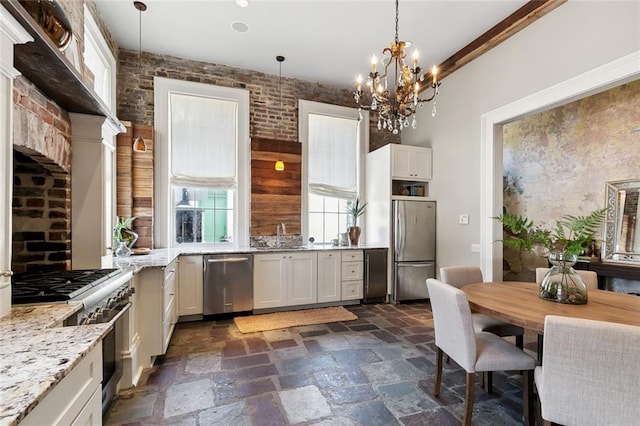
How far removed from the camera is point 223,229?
462 cm

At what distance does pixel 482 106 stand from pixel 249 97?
3365mm

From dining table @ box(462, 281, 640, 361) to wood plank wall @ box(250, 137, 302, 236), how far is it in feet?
9.95

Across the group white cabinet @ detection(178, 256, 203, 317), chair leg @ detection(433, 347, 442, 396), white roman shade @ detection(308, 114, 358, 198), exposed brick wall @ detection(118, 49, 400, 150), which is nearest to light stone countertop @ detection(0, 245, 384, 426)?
chair leg @ detection(433, 347, 442, 396)

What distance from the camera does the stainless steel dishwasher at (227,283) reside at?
3.82 metres

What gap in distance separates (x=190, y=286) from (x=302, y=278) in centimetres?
147

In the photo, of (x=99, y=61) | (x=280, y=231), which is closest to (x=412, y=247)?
(x=280, y=231)

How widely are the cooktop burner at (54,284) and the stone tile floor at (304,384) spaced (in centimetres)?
91

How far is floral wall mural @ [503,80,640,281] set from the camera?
3.85 m

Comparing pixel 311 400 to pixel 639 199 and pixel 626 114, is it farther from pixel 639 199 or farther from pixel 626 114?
pixel 626 114

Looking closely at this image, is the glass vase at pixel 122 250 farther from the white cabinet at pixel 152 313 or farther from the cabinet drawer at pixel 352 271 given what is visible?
the cabinet drawer at pixel 352 271

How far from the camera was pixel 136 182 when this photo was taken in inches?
157

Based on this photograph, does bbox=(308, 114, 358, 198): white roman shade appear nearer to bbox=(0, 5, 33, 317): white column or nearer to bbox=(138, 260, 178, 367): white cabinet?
bbox=(138, 260, 178, 367): white cabinet

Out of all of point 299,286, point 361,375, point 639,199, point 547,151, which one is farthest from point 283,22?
point 639,199

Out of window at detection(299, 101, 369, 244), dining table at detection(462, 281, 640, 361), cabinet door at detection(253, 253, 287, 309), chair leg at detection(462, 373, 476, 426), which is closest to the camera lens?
dining table at detection(462, 281, 640, 361)
